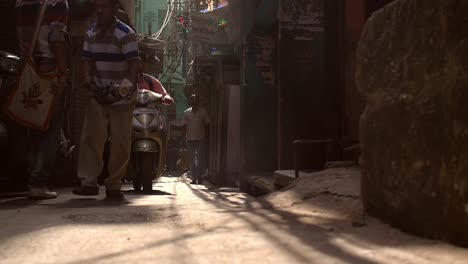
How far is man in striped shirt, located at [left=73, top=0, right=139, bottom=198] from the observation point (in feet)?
12.2

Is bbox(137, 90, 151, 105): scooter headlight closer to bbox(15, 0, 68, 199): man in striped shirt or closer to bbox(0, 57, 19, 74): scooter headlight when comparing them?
bbox(15, 0, 68, 199): man in striped shirt

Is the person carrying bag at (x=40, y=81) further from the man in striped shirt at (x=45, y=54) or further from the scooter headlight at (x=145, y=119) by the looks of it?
the scooter headlight at (x=145, y=119)

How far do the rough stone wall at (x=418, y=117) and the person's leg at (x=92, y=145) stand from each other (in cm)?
236

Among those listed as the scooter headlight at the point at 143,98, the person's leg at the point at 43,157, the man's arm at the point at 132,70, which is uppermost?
the man's arm at the point at 132,70

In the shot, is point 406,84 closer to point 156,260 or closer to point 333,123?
point 156,260

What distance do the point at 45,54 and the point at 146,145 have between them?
1401 millimetres

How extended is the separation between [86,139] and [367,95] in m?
2.51

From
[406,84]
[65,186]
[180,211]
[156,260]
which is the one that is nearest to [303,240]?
[156,260]

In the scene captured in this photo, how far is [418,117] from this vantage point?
177cm

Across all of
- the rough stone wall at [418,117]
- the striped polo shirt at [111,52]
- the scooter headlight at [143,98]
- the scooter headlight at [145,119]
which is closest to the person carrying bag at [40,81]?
the striped polo shirt at [111,52]

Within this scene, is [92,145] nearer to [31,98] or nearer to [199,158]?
[31,98]

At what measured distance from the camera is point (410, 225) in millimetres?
1817

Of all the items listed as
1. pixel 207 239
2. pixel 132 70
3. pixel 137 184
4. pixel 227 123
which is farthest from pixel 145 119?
pixel 227 123

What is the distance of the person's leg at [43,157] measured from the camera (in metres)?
3.58
